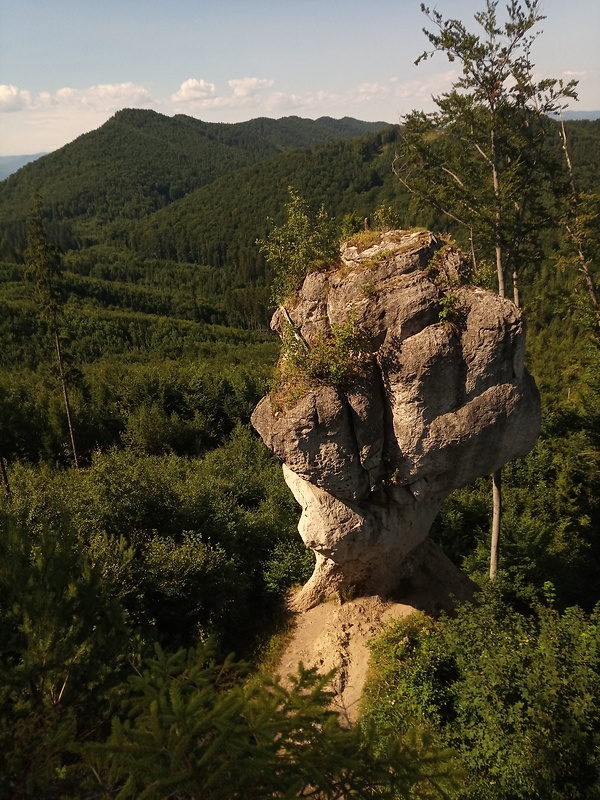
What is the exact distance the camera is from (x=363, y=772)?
7.18 meters

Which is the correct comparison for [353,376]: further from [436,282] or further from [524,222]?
[524,222]

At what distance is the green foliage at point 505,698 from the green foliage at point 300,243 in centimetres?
1030

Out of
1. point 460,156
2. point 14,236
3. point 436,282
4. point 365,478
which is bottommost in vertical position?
point 365,478

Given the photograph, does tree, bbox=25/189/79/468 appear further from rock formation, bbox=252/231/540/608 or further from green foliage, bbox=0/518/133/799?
green foliage, bbox=0/518/133/799

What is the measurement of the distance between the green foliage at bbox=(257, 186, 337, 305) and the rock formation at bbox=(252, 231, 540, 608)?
37cm

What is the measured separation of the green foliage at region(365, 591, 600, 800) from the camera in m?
9.05

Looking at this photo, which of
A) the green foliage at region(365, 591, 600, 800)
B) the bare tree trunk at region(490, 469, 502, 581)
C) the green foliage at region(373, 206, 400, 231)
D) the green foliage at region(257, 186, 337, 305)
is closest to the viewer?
the green foliage at region(365, 591, 600, 800)

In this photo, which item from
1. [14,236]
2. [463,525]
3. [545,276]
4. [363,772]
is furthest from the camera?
[14,236]

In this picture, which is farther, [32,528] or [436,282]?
[32,528]

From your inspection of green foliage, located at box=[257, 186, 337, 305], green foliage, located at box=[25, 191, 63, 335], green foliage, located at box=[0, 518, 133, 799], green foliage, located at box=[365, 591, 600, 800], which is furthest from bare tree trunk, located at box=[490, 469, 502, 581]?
green foliage, located at box=[25, 191, 63, 335]

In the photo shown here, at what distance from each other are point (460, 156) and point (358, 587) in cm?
1462

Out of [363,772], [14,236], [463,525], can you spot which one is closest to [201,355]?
[463,525]

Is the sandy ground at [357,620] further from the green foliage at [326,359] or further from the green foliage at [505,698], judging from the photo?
the green foliage at [326,359]

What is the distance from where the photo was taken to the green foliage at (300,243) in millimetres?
13359
